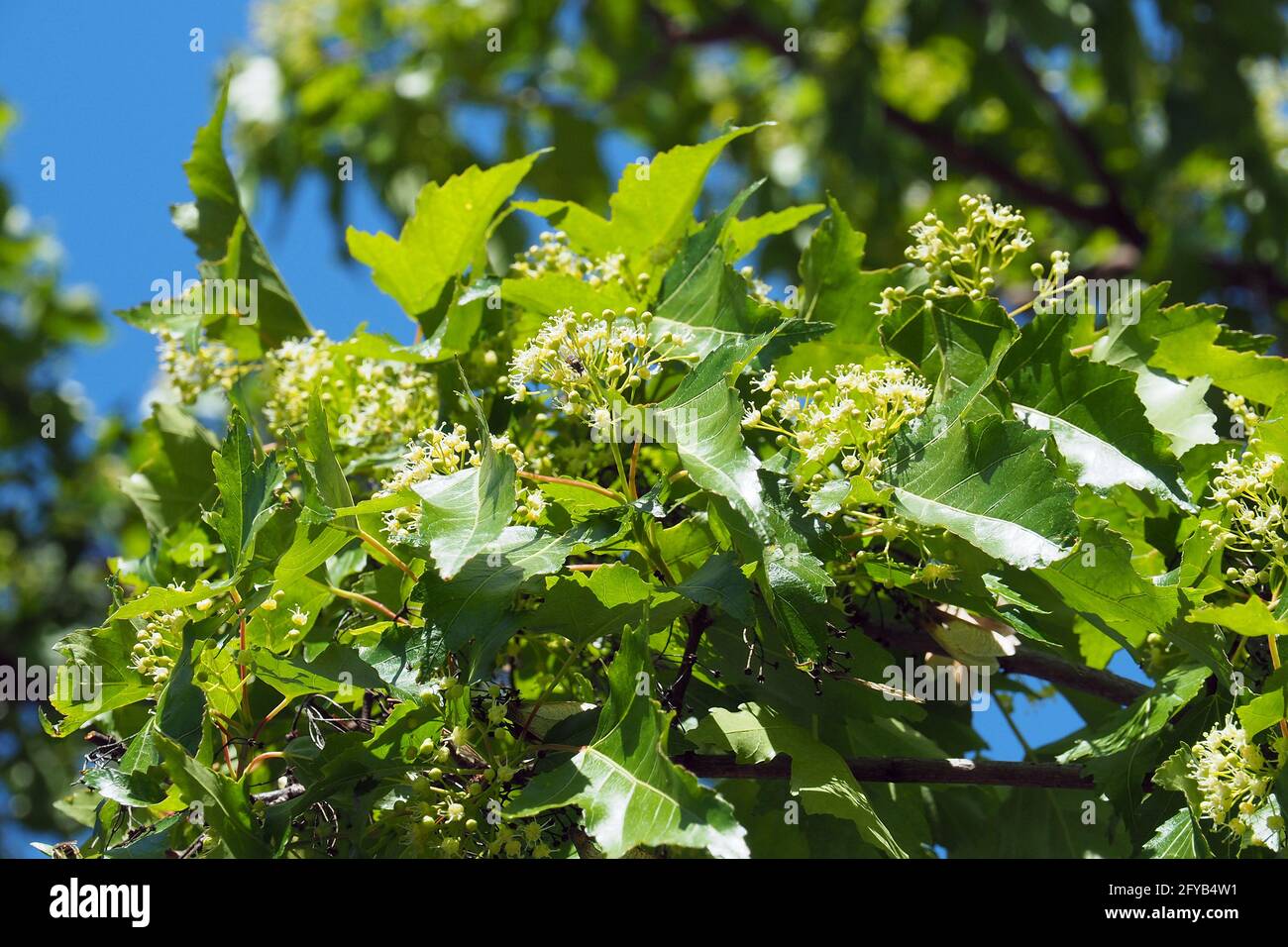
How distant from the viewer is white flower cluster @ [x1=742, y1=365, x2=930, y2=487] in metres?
1.28

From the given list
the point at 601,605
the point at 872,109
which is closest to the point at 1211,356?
the point at 601,605

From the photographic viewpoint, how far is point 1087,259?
656 cm

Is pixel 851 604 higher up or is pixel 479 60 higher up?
pixel 479 60

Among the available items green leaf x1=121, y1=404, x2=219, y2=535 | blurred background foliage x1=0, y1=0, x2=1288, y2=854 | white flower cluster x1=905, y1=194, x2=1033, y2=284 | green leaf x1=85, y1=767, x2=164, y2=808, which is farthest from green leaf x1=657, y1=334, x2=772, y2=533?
blurred background foliage x1=0, y1=0, x2=1288, y2=854

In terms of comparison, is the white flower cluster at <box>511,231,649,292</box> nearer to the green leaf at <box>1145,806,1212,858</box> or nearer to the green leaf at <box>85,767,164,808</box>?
the green leaf at <box>85,767,164,808</box>

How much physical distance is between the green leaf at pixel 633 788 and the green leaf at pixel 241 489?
397mm

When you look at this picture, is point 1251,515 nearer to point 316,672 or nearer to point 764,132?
point 316,672

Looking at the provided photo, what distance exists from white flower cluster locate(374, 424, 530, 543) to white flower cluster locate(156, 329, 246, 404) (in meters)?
0.66

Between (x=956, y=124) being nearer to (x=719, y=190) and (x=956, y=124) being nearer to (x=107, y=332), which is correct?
(x=719, y=190)

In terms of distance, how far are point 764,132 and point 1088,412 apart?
5978 millimetres

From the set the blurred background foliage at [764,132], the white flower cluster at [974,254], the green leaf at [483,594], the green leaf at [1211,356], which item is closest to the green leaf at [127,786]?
the green leaf at [483,594]

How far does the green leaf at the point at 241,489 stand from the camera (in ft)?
4.32

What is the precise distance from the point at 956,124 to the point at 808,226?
3.04 feet
